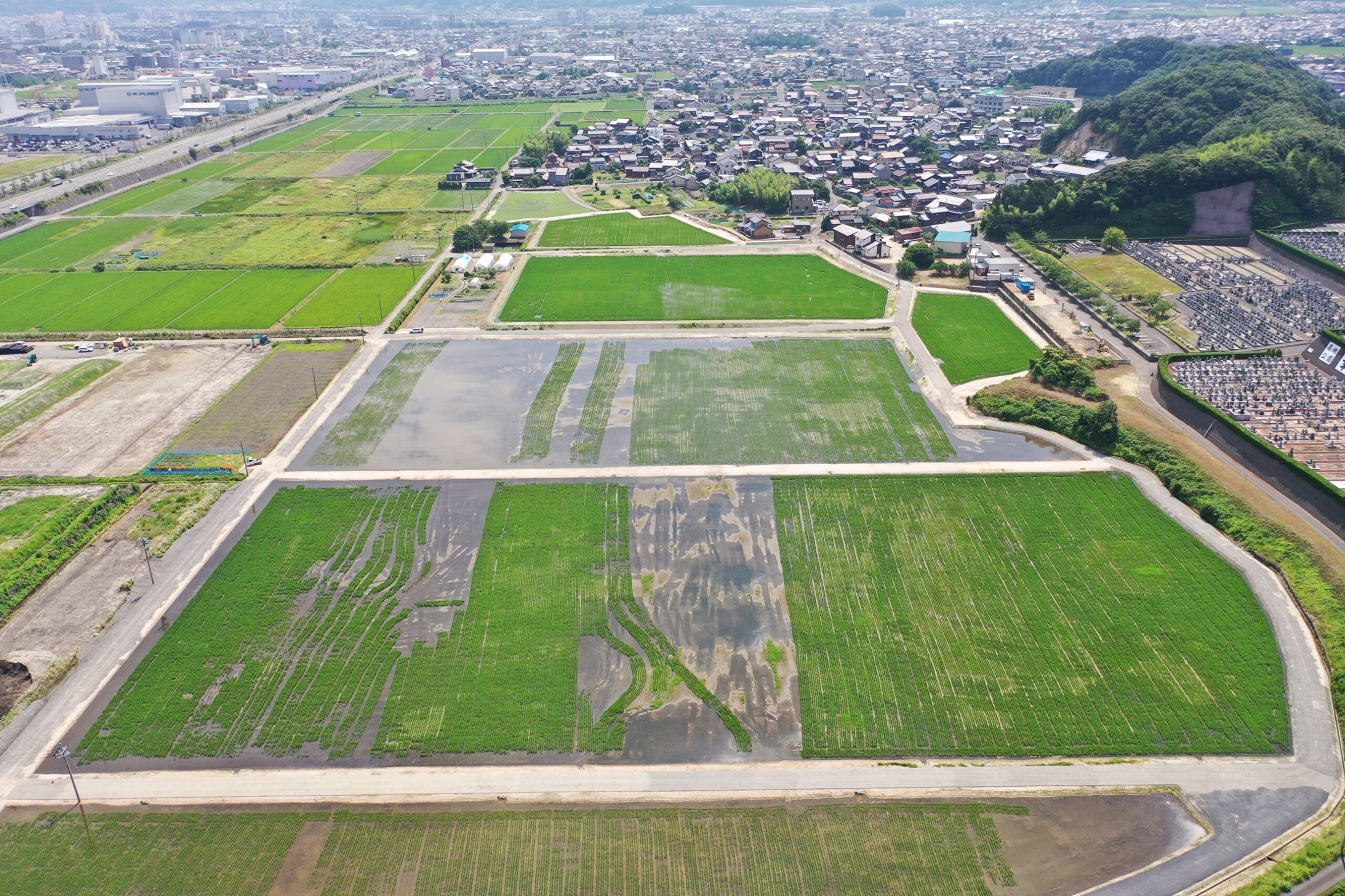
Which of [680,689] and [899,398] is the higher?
Answer: [899,398]

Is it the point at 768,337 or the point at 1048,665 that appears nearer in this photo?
the point at 1048,665

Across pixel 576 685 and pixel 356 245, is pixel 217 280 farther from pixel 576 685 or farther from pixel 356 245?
pixel 576 685

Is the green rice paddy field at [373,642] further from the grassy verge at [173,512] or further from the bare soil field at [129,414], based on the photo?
the bare soil field at [129,414]

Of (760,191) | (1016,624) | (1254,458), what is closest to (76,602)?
(1016,624)

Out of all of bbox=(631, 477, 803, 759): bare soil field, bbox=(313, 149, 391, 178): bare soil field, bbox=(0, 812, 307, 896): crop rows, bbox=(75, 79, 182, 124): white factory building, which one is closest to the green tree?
bbox=(313, 149, 391, 178): bare soil field

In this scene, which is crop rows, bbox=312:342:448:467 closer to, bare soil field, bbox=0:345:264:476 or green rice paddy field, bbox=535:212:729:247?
bare soil field, bbox=0:345:264:476

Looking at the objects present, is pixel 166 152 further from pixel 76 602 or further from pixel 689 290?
pixel 76 602

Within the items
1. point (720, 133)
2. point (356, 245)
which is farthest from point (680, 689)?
point (720, 133)
